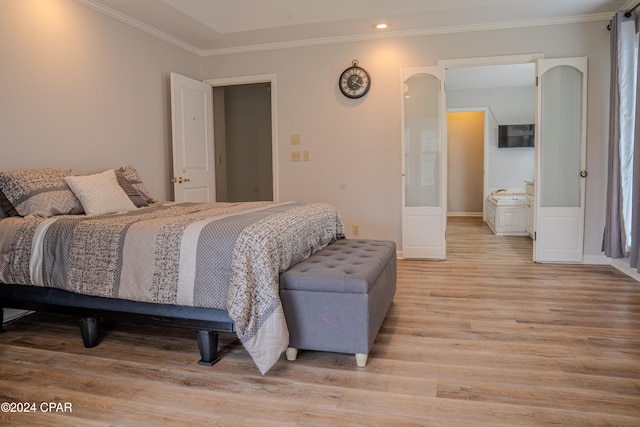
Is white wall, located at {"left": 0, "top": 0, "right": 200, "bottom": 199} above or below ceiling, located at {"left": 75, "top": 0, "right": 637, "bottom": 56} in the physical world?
below

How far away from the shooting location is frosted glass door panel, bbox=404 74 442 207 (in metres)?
4.95

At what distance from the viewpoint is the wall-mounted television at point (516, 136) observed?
8477mm

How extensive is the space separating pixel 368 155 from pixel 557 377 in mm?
3319

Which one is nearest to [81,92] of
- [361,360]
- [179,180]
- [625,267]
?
[179,180]

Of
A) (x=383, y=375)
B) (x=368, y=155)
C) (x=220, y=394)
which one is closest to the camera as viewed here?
(x=220, y=394)

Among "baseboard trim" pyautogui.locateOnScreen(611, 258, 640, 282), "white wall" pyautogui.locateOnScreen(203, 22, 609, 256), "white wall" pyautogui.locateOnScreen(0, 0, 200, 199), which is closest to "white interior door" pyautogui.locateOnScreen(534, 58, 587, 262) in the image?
"white wall" pyautogui.locateOnScreen(203, 22, 609, 256)

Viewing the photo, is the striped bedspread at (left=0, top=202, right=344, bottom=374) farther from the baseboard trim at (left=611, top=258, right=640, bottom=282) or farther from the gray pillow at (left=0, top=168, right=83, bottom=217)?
the baseboard trim at (left=611, top=258, right=640, bottom=282)

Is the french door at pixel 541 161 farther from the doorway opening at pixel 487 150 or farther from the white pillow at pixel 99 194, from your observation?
the white pillow at pixel 99 194

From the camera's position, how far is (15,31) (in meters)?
3.31

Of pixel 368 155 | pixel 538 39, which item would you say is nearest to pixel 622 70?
pixel 538 39

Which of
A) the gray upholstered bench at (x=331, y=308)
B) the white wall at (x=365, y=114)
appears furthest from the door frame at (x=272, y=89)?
the gray upholstered bench at (x=331, y=308)

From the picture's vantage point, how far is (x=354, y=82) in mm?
5105

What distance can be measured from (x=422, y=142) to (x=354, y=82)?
98 centimetres

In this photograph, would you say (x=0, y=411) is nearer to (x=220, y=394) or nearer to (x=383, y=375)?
(x=220, y=394)
